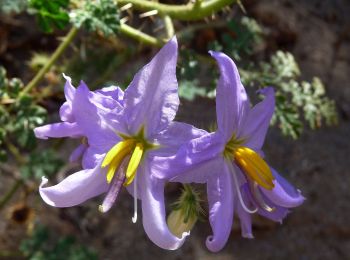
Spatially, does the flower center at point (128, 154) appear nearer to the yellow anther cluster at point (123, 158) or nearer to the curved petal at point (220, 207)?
the yellow anther cluster at point (123, 158)

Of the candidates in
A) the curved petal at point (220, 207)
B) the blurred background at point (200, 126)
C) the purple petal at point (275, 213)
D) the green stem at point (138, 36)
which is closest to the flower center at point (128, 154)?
the curved petal at point (220, 207)

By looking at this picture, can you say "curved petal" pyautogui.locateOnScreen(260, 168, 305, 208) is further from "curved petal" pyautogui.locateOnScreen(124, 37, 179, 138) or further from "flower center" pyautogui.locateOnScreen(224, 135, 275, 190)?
"curved petal" pyautogui.locateOnScreen(124, 37, 179, 138)

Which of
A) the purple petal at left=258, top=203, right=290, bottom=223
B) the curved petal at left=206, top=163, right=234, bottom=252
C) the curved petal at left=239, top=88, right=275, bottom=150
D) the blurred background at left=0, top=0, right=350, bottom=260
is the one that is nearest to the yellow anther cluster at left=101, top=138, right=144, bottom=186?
the curved petal at left=206, top=163, right=234, bottom=252

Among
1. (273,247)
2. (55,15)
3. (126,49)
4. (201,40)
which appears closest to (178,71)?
(55,15)

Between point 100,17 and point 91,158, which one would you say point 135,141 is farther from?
point 100,17

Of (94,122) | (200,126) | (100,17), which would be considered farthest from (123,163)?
(200,126)
